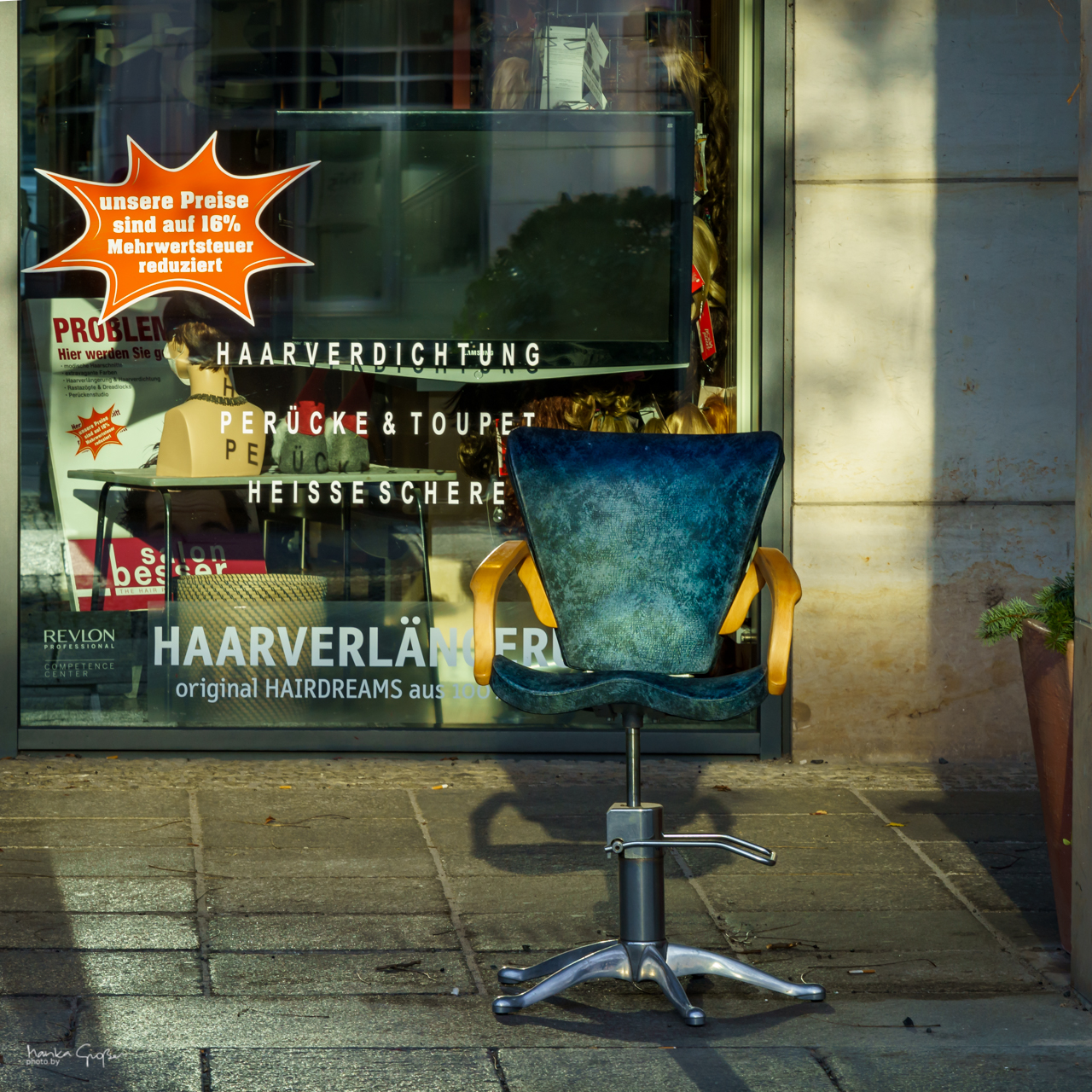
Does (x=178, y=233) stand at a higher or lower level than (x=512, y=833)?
higher

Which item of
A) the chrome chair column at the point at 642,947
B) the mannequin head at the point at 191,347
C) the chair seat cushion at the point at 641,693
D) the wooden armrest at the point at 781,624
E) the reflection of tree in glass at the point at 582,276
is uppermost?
the reflection of tree in glass at the point at 582,276

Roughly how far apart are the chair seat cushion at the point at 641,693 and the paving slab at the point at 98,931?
113cm

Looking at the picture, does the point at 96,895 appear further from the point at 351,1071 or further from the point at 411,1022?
the point at 351,1071

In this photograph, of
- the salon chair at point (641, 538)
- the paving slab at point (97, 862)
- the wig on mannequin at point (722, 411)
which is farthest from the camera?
the wig on mannequin at point (722, 411)

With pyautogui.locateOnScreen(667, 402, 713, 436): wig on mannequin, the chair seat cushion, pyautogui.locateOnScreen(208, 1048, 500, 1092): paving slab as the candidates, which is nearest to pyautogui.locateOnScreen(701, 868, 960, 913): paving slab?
the chair seat cushion

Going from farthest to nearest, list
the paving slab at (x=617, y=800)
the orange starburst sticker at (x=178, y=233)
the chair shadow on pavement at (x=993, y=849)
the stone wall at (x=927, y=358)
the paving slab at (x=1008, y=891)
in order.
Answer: the orange starburst sticker at (x=178, y=233)
the stone wall at (x=927, y=358)
the paving slab at (x=617, y=800)
the paving slab at (x=1008, y=891)
the chair shadow on pavement at (x=993, y=849)

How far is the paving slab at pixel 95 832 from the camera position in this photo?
178 inches

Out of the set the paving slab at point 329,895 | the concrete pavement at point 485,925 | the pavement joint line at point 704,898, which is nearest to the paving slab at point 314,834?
the concrete pavement at point 485,925

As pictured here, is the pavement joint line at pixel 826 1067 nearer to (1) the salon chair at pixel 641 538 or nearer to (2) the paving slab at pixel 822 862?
(1) the salon chair at pixel 641 538

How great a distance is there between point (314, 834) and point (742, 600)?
179cm

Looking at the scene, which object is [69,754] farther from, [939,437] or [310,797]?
[939,437]

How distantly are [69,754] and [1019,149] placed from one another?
175 inches

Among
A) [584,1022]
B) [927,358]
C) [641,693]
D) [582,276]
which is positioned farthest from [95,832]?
[927,358]

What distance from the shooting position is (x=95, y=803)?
5.02m
